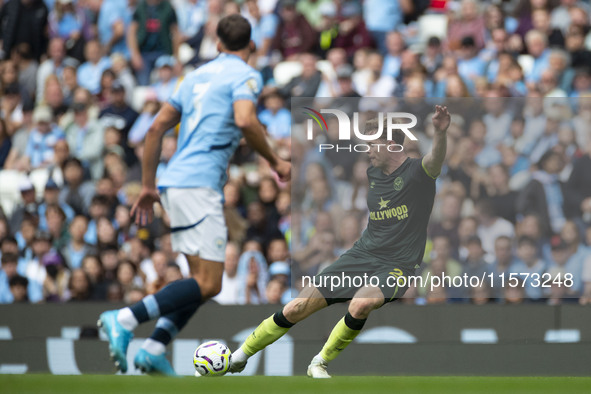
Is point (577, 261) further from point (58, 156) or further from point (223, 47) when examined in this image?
point (58, 156)

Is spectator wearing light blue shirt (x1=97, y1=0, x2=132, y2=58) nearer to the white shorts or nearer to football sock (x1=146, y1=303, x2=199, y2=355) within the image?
the white shorts

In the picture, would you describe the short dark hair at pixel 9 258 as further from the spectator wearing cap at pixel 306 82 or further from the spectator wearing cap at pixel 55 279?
the spectator wearing cap at pixel 306 82

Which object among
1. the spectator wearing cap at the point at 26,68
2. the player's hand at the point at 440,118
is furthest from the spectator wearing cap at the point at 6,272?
the player's hand at the point at 440,118

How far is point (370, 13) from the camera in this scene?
13102 millimetres

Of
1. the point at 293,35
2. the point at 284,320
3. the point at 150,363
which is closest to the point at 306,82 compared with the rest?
the point at 293,35

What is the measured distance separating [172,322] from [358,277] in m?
1.28

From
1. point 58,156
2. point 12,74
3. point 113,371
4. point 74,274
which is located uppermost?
point 12,74

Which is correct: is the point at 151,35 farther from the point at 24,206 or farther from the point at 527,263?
the point at 527,263

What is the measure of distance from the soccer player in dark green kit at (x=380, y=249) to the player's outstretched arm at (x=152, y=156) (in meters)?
1.11

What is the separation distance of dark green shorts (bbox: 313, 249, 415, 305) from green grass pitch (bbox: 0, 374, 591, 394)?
57 cm

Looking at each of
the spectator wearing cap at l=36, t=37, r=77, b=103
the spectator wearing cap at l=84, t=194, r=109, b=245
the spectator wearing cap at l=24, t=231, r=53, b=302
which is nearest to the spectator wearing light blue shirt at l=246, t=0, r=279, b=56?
the spectator wearing cap at l=36, t=37, r=77, b=103

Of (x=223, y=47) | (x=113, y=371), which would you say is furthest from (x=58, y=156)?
(x=223, y=47)

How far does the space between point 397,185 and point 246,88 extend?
1.19m

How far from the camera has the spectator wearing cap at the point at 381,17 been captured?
42.5 feet
